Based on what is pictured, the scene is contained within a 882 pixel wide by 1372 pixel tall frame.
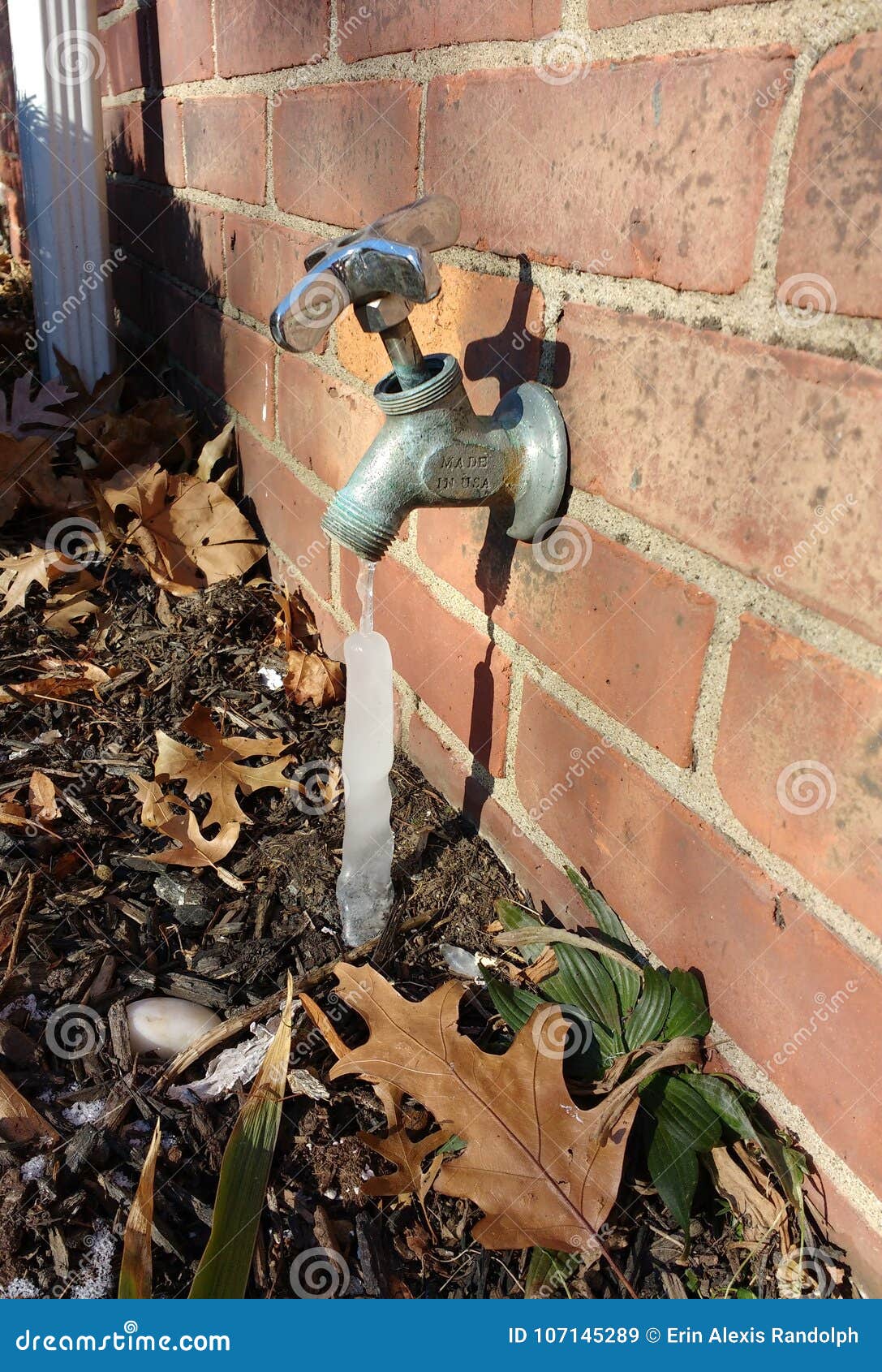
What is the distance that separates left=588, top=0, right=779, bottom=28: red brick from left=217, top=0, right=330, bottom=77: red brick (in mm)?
648

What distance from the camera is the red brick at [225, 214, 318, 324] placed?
1.58 metres

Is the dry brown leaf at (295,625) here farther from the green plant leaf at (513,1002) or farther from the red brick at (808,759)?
the red brick at (808,759)

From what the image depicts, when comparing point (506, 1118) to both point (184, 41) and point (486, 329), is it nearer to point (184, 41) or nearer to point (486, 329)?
point (486, 329)

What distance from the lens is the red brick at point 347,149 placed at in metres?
1.23

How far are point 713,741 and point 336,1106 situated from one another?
492 millimetres

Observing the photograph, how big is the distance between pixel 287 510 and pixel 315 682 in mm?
358

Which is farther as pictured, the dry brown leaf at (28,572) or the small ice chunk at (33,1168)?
the dry brown leaf at (28,572)

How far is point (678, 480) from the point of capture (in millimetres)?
881

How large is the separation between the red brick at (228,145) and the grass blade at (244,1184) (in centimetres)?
134

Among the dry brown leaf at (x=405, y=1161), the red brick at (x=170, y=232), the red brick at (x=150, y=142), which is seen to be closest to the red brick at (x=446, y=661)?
the dry brown leaf at (x=405, y=1161)

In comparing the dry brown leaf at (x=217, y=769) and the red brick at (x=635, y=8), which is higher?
the red brick at (x=635, y=8)

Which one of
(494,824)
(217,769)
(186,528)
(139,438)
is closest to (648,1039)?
(494,824)

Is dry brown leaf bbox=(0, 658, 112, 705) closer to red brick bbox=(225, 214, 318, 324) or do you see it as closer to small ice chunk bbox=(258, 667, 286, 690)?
small ice chunk bbox=(258, 667, 286, 690)

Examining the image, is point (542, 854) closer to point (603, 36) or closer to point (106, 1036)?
point (106, 1036)
